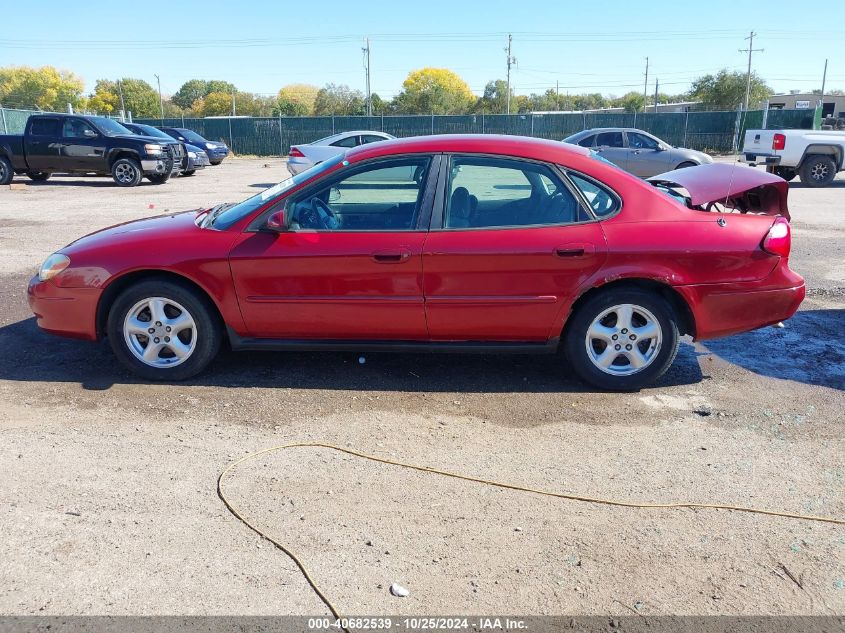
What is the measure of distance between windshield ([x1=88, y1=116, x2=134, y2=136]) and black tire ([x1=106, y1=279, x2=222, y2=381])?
16.2 m

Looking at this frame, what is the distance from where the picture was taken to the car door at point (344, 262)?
4.64 m

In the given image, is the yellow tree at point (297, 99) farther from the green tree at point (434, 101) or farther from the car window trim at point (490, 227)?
the car window trim at point (490, 227)

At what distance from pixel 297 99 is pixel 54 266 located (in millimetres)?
111977

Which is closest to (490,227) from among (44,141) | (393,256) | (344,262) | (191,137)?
(393,256)

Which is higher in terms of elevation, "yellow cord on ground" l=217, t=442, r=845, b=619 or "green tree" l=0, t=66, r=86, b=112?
"green tree" l=0, t=66, r=86, b=112

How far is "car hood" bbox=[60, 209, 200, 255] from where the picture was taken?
193 inches

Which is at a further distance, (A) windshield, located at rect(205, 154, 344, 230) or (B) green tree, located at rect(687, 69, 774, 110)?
(B) green tree, located at rect(687, 69, 774, 110)


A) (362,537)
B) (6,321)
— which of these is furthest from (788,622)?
(6,321)

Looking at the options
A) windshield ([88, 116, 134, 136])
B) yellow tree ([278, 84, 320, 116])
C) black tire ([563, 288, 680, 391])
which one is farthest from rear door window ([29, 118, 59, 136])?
yellow tree ([278, 84, 320, 116])

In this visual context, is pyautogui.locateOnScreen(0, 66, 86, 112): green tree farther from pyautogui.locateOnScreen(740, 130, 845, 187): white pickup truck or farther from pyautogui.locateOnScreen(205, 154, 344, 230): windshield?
pyautogui.locateOnScreen(205, 154, 344, 230): windshield

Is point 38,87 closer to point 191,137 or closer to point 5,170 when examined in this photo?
point 191,137

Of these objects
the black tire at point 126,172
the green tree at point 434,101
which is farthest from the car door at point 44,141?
the green tree at point 434,101

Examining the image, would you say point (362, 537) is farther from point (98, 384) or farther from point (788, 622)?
point (98, 384)

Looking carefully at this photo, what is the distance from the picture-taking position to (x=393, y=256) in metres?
4.61
